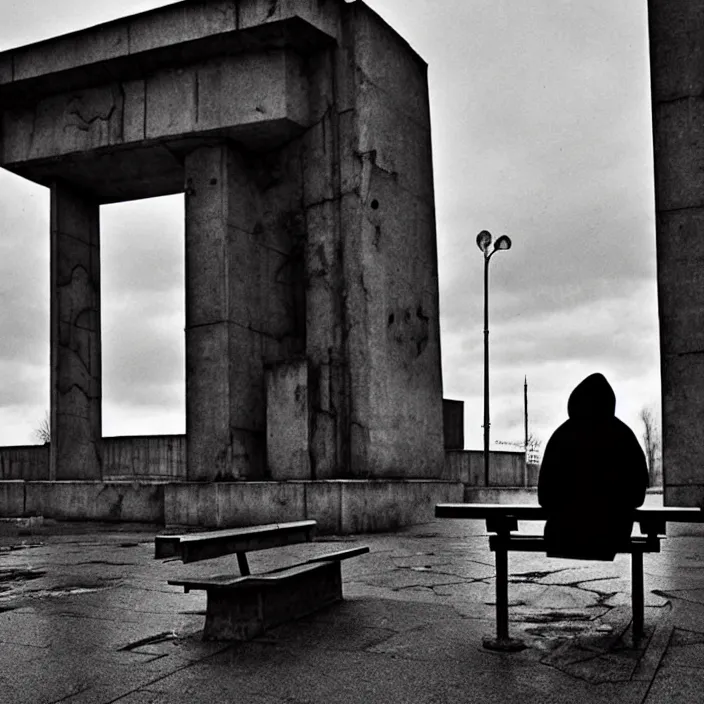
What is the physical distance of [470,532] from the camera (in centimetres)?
1215

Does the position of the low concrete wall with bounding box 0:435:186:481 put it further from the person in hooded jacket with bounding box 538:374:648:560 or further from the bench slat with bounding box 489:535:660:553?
the person in hooded jacket with bounding box 538:374:648:560

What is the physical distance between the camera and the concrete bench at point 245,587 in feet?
15.7

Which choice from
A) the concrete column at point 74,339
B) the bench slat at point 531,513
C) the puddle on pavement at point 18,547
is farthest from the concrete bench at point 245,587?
the concrete column at point 74,339

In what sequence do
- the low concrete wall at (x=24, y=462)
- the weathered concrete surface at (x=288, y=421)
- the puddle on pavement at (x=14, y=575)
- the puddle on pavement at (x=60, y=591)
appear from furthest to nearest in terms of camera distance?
the low concrete wall at (x=24, y=462)
the weathered concrete surface at (x=288, y=421)
the puddle on pavement at (x=14, y=575)
the puddle on pavement at (x=60, y=591)

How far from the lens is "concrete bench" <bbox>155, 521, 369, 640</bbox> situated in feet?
15.7

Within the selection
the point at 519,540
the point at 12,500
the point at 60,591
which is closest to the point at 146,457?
the point at 12,500

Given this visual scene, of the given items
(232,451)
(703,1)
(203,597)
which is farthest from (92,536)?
(703,1)

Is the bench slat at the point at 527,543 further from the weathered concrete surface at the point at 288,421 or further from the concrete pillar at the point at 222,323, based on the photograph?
the concrete pillar at the point at 222,323

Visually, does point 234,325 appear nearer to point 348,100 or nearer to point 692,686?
point 348,100

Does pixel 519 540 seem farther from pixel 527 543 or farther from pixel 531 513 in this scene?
pixel 531 513

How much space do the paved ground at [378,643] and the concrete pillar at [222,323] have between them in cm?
545

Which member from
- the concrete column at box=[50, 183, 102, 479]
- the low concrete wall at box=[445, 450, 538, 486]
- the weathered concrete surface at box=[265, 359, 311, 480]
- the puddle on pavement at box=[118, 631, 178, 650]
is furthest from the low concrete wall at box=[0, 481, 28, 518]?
the puddle on pavement at box=[118, 631, 178, 650]

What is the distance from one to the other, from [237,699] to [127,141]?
11.9 meters

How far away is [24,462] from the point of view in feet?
62.0
